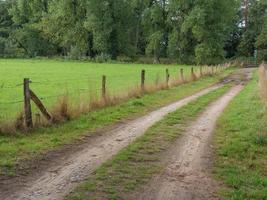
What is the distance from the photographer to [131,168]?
8.85m

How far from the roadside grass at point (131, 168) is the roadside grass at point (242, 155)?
134cm

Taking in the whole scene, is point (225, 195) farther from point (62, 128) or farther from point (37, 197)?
point (62, 128)

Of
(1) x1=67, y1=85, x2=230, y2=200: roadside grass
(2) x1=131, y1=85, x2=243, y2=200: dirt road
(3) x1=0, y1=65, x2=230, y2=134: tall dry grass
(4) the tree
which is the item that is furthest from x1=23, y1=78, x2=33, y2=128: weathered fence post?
(4) the tree

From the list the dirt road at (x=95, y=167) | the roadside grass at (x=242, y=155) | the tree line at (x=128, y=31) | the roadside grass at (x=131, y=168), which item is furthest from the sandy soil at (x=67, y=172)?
the tree line at (x=128, y=31)

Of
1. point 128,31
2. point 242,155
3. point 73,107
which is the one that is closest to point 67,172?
point 242,155

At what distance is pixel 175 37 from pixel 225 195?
78.1 metres

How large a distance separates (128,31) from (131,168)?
271 ft

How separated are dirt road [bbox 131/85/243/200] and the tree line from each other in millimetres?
69131

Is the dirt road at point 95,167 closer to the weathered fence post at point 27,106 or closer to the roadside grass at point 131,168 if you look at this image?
the roadside grass at point 131,168

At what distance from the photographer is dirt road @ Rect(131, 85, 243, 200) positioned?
734 centimetres

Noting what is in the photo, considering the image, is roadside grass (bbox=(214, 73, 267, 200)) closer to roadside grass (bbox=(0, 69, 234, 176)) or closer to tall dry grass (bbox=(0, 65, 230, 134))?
roadside grass (bbox=(0, 69, 234, 176))

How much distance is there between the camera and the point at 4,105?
18078 millimetres

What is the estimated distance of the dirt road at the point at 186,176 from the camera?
7340 mm

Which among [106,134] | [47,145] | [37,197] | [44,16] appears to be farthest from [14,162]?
[44,16]
